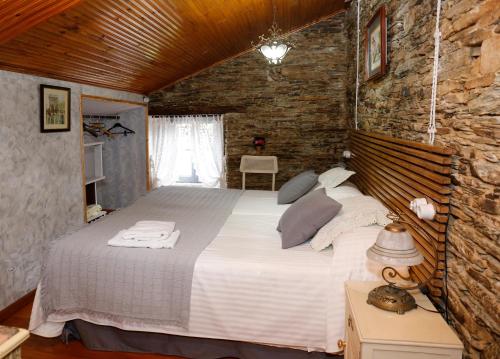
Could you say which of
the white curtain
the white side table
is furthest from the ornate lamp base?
the white curtain

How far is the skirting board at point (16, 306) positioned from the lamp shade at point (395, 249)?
2924 mm

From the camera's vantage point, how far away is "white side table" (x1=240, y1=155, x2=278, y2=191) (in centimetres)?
561

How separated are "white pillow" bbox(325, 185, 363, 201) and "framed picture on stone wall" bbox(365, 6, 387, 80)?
103cm

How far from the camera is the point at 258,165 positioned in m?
5.68

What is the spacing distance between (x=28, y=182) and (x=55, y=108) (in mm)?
776

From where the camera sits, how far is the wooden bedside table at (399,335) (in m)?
1.51

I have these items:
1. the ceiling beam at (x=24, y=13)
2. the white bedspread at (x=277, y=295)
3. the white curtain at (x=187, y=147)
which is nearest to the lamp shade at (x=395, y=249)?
the white bedspread at (x=277, y=295)

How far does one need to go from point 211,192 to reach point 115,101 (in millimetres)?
1774

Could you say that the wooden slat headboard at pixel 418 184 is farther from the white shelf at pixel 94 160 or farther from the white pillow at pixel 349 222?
the white shelf at pixel 94 160

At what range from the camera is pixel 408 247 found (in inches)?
63.9

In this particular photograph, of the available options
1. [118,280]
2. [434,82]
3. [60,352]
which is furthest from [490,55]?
[60,352]

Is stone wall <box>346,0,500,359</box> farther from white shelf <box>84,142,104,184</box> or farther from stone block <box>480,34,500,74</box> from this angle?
white shelf <box>84,142,104,184</box>

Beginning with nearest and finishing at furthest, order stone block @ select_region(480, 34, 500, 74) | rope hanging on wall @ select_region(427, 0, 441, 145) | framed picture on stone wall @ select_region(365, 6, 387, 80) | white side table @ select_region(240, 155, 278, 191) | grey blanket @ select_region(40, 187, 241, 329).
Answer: stone block @ select_region(480, 34, 500, 74) → rope hanging on wall @ select_region(427, 0, 441, 145) → grey blanket @ select_region(40, 187, 241, 329) → framed picture on stone wall @ select_region(365, 6, 387, 80) → white side table @ select_region(240, 155, 278, 191)

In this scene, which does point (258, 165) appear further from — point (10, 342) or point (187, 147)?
point (10, 342)
